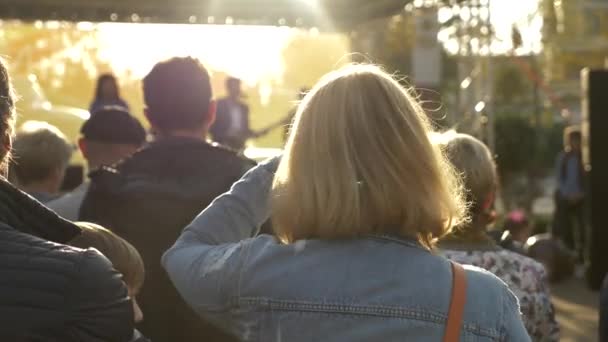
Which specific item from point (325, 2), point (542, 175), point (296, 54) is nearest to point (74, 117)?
point (325, 2)

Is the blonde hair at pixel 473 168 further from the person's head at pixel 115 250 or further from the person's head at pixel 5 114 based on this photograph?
the person's head at pixel 5 114

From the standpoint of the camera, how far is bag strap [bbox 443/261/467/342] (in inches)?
96.0

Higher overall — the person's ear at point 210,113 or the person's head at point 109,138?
the person's ear at point 210,113

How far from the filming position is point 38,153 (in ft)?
15.6

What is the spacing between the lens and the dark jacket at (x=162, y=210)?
370 cm

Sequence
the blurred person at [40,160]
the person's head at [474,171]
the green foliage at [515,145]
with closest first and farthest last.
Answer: the person's head at [474,171] < the blurred person at [40,160] < the green foliage at [515,145]

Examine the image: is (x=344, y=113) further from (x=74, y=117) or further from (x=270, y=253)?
(x=74, y=117)

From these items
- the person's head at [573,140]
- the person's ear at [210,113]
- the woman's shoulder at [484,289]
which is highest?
the person's ear at [210,113]

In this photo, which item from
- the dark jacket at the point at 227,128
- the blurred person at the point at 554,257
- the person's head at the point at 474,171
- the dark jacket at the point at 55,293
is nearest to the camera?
the dark jacket at the point at 55,293

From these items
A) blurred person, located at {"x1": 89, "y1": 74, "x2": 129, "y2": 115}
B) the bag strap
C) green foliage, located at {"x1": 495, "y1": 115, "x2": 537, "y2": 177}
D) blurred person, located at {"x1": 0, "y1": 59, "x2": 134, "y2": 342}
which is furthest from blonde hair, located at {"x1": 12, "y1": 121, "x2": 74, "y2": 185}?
green foliage, located at {"x1": 495, "y1": 115, "x2": 537, "y2": 177}

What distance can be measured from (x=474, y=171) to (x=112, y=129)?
177cm

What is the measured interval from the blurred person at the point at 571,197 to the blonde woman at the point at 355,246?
11.9 m

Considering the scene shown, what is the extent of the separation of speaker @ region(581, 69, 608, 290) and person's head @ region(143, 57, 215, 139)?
8807 mm

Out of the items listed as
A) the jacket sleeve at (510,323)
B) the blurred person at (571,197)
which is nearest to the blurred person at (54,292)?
the jacket sleeve at (510,323)
